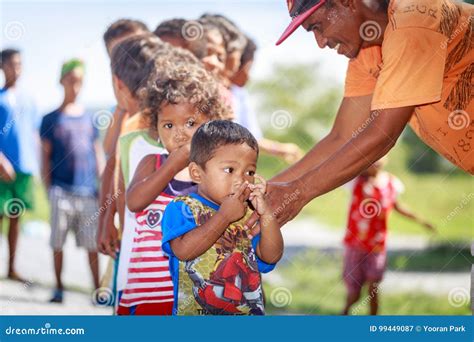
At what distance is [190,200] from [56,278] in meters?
1.59

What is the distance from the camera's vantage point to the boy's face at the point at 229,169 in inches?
113

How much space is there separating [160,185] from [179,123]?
0.27m

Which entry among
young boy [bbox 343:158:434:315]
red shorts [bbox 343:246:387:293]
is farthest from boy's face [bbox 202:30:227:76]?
red shorts [bbox 343:246:387:293]

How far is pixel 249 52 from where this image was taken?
416cm

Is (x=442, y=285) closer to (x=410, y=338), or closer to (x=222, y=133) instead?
(x=410, y=338)

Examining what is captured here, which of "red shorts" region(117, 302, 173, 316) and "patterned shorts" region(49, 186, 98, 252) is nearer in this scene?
"red shorts" region(117, 302, 173, 316)

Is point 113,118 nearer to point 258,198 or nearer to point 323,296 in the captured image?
point 258,198

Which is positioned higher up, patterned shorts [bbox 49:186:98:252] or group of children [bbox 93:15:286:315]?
group of children [bbox 93:15:286:315]

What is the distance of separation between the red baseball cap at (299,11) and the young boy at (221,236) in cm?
40

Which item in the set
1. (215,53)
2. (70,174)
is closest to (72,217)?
(70,174)

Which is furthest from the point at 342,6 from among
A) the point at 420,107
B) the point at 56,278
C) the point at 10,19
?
the point at 56,278

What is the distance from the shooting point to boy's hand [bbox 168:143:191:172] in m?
3.20

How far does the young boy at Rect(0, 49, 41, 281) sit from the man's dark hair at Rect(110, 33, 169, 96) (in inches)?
18.5

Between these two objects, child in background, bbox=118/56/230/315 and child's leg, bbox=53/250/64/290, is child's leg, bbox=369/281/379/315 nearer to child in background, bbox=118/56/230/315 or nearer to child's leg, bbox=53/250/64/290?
child in background, bbox=118/56/230/315
